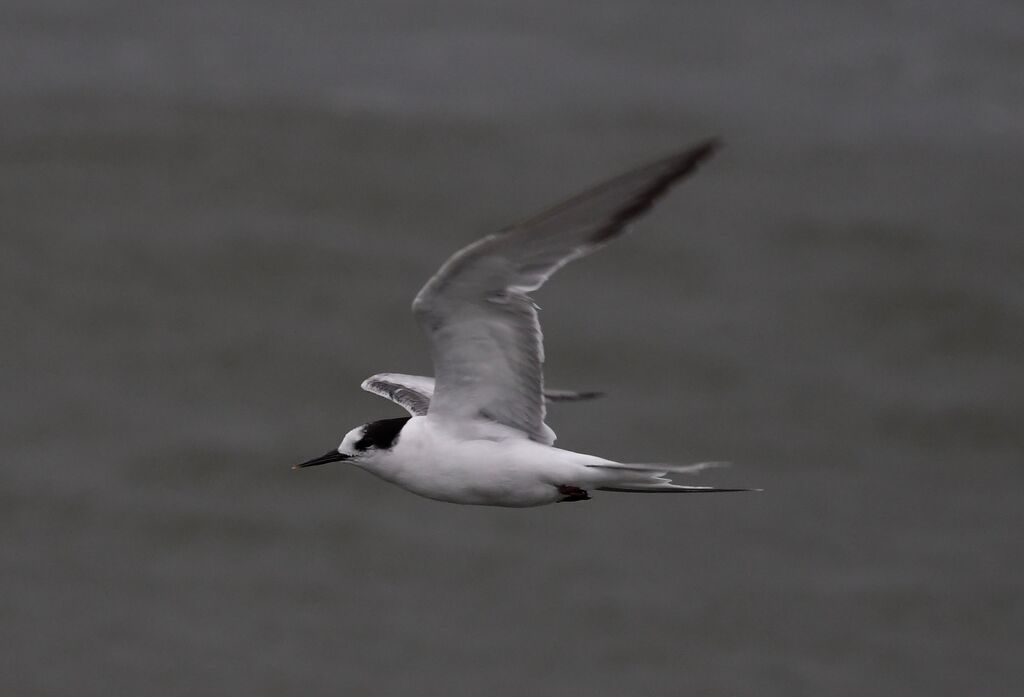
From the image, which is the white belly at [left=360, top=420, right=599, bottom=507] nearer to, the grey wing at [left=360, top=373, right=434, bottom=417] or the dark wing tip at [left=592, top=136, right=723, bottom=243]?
the grey wing at [left=360, top=373, right=434, bottom=417]

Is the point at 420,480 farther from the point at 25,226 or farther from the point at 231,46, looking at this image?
the point at 231,46

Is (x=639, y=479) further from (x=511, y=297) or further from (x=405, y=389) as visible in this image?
(x=405, y=389)

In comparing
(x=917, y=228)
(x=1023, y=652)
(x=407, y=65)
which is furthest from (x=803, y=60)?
(x=1023, y=652)

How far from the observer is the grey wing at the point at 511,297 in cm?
625

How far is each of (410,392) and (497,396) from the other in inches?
54.2

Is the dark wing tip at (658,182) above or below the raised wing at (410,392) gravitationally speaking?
above

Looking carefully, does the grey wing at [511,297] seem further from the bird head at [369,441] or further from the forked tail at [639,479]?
the forked tail at [639,479]

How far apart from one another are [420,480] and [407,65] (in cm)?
1855

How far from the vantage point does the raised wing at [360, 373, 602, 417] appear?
27.6ft

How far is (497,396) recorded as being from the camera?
24.0ft

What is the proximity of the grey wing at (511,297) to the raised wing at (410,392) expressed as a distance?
96 cm

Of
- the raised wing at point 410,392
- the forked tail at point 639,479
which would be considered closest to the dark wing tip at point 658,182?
the forked tail at point 639,479

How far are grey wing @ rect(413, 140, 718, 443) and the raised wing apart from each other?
0.96m

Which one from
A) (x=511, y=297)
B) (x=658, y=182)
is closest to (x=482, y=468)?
(x=511, y=297)
